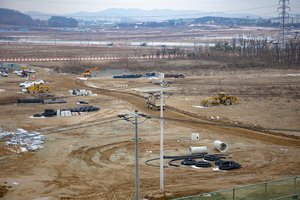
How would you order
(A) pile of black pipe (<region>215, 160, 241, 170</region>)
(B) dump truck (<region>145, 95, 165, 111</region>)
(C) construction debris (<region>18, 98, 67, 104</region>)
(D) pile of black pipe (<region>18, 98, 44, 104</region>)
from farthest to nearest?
(C) construction debris (<region>18, 98, 67, 104</region>) → (D) pile of black pipe (<region>18, 98, 44, 104</region>) → (B) dump truck (<region>145, 95, 165, 111</region>) → (A) pile of black pipe (<region>215, 160, 241, 170</region>)

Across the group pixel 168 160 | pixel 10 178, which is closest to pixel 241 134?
pixel 168 160

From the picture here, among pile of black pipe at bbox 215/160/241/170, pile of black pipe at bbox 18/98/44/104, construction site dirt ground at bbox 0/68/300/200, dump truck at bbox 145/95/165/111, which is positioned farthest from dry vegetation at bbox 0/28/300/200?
pile of black pipe at bbox 18/98/44/104

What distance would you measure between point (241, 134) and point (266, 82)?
108 feet

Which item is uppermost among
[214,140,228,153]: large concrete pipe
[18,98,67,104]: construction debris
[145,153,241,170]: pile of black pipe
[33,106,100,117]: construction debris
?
[18,98,67,104]: construction debris

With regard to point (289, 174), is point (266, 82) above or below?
above

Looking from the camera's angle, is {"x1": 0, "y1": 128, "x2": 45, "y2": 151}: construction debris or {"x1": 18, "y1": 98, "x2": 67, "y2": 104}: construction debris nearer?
{"x1": 0, "y1": 128, "x2": 45, "y2": 151}: construction debris

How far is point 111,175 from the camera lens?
21.2 metres

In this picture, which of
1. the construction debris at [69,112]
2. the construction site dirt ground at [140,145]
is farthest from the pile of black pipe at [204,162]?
the construction debris at [69,112]

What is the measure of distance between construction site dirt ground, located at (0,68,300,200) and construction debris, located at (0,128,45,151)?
0.65 metres

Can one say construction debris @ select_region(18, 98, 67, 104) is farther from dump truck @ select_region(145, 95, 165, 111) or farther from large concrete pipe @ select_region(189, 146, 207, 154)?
large concrete pipe @ select_region(189, 146, 207, 154)

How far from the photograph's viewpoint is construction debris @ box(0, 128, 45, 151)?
86.7 ft

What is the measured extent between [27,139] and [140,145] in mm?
10176

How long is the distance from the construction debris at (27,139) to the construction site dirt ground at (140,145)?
2.13ft

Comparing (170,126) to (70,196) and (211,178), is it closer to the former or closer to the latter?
(211,178)
